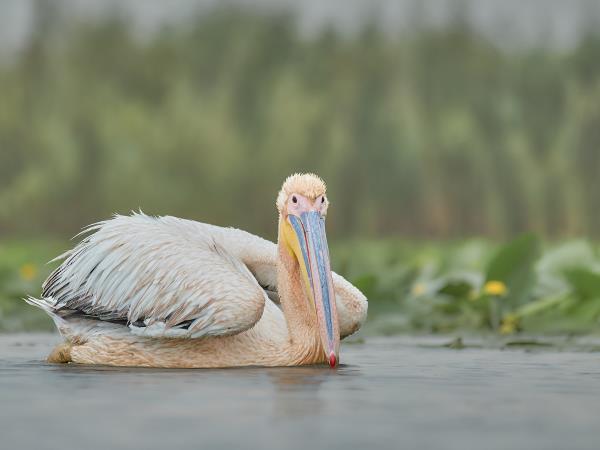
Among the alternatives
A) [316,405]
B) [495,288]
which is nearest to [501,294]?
[495,288]

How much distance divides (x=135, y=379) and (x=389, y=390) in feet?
3.51

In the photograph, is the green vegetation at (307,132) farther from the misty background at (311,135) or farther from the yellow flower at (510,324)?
the yellow flower at (510,324)

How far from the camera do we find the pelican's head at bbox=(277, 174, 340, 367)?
5.80 m

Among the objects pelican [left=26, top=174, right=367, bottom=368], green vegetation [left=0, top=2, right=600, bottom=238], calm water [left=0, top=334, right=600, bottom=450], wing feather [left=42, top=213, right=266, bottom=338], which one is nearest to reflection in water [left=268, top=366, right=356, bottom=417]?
calm water [left=0, top=334, right=600, bottom=450]

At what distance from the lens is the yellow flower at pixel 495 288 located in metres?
7.95

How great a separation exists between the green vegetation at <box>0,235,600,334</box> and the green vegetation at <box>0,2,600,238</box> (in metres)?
5.67

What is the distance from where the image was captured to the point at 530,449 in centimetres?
350

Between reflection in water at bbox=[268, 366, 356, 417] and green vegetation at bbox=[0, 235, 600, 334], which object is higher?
green vegetation at bbox=[0, 235, 600, 334]

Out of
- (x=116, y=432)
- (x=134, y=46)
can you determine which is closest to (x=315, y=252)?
(x=116, y=432)

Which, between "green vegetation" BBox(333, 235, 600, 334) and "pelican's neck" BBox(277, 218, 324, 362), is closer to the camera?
"pelican's neck" BBox(277, 218, 324, 362)

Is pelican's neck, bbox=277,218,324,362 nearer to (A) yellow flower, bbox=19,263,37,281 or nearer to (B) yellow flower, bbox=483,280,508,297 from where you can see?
(B) yellow flower, bbox=483,280,508,297

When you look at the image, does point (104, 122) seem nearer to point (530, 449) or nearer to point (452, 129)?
point (452, 129)

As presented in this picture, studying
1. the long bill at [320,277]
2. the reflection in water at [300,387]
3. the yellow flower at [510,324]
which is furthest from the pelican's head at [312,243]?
the yellow flower at [510,324]

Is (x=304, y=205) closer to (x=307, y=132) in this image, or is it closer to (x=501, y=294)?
(x=501, y=294)
